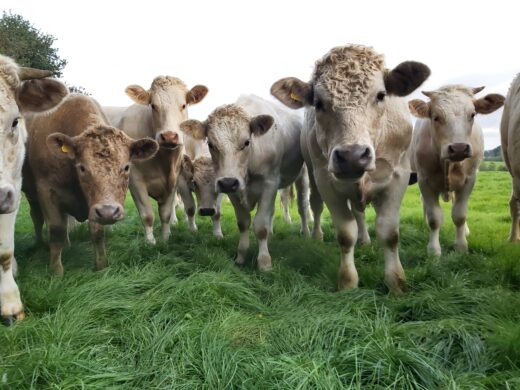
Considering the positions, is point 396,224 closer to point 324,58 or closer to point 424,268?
point 424,268

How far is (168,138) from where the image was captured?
22.3 ft

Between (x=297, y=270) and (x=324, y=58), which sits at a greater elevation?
(x=324, y=58)

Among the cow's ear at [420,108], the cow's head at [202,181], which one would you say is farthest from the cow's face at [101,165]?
the cow's ear at [420,108]

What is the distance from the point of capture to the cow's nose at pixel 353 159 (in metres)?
3.68

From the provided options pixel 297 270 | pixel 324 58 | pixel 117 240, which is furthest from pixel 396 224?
pixel 117 240

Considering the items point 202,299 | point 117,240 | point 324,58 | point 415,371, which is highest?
point 324,58

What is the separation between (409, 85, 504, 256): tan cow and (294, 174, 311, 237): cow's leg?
257cm

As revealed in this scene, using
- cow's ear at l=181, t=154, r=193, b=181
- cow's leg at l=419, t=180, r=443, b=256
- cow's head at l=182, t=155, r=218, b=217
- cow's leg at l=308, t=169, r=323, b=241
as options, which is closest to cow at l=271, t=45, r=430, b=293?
cow's leg at l=419, t=180, r=443, b=256

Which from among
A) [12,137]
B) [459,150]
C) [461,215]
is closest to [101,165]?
[12,137]

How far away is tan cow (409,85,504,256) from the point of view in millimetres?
5996

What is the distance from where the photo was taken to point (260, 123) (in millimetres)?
6203

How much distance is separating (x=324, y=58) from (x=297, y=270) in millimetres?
2338

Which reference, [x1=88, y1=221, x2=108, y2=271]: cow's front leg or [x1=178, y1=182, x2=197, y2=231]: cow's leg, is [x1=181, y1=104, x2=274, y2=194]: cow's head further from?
[x1=178, y1=182, x2=197, y2=231]: cow's leg

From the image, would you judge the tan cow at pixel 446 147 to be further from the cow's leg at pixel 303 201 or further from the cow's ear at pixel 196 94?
the cow's ear at pixel 196 94
